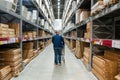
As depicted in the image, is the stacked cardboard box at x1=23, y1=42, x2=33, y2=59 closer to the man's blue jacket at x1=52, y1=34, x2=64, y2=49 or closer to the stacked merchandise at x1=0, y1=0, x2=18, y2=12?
the man's blue jacket at x1=52, y1=34, x2=64, y2=49

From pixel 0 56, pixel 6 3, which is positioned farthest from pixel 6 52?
pixel 6 3

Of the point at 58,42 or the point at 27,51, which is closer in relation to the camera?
the point at 58,42

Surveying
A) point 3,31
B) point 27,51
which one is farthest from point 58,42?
point 3,31

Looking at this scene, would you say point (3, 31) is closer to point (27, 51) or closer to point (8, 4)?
point (8, 4)

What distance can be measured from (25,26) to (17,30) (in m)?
4.34

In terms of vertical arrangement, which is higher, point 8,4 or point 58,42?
point 8,4

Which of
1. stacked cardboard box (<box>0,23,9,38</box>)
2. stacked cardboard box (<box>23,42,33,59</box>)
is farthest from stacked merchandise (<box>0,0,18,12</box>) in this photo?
stacked cardboard box (<box>23,42,33,59</box>)

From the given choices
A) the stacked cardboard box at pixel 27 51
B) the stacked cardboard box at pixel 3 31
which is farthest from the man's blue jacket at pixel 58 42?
the stacked cardboard box at pixel 3 31

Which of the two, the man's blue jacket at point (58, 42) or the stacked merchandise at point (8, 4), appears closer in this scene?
the stacked merchandise at point (8, 4)

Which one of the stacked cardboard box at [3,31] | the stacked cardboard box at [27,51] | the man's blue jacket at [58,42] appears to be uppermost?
the stacked cardboard box at [3,31]

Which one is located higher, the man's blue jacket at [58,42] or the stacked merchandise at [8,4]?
the stacked merchandise at [8,4]

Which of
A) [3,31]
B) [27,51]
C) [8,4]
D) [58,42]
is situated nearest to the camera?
[3,31]

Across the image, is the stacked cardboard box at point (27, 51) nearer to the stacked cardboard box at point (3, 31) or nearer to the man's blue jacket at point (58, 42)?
the man's blue jacket at point (58, 42)

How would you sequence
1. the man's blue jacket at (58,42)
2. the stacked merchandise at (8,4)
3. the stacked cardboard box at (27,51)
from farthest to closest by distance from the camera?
the stacked cardboard box at (27,51) < the man's blue jacket at (58,42) < the stacked merchandise at (8,4)
